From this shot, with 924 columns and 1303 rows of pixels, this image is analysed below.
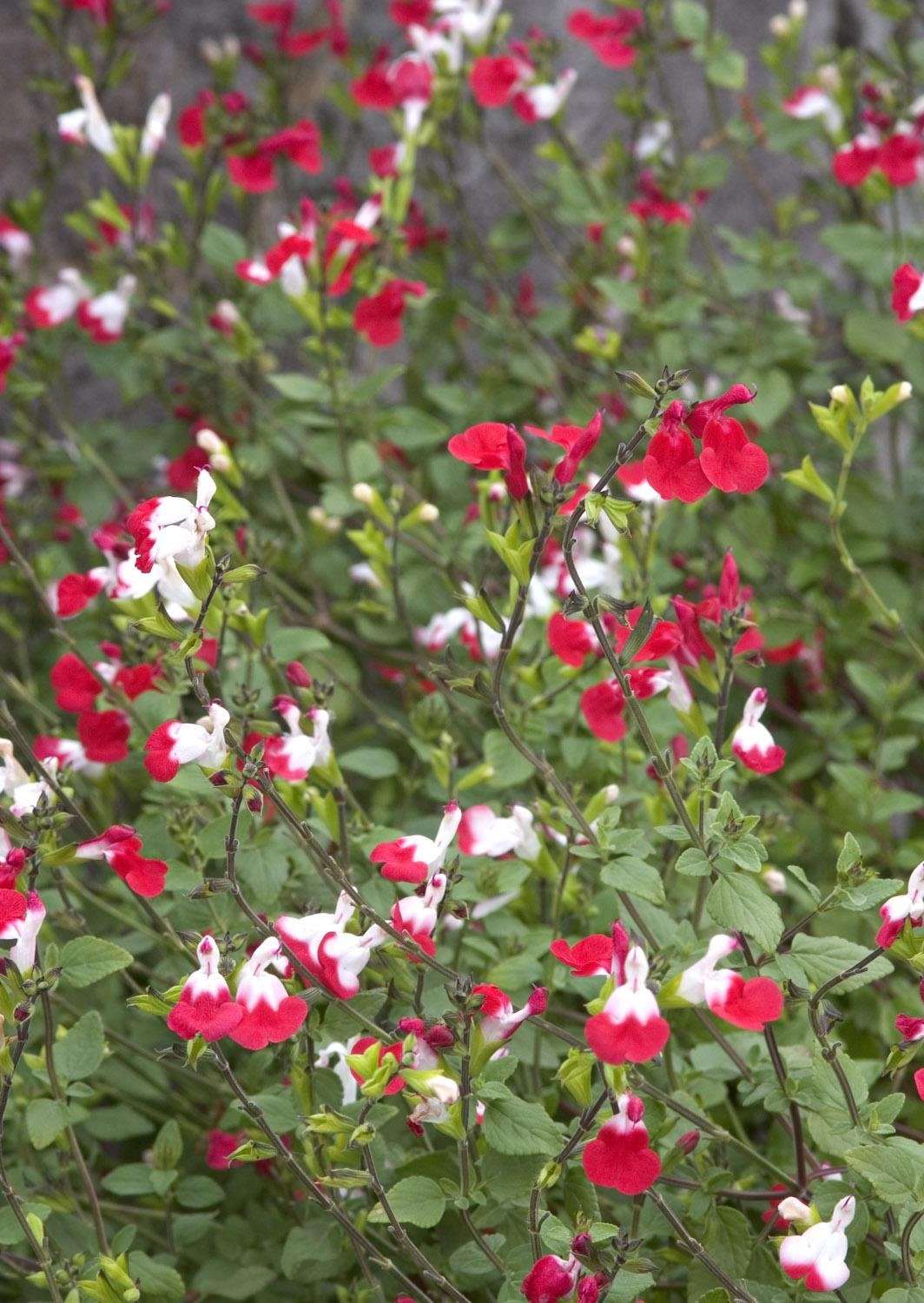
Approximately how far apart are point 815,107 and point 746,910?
1.58 m

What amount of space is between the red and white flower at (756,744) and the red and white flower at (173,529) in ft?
1.49

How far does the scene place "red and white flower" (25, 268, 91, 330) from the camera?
2090mm

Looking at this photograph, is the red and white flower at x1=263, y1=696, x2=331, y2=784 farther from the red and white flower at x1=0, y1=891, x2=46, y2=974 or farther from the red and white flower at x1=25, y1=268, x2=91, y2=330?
the red and white flower at x1=25, y1=268, x2=91, y2=330

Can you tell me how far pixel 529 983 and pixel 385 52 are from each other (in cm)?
160

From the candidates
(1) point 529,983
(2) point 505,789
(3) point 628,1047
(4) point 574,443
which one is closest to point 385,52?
(2) point 505,789

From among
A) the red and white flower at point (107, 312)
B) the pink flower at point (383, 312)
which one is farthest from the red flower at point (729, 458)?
the red and white flower at point (107, 312)

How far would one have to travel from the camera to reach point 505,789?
157 centimetres

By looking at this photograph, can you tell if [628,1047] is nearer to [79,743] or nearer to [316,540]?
[79,743]

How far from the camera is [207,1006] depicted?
98cm

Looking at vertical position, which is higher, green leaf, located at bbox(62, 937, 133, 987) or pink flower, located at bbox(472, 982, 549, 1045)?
green leaf, located at bbox(62, 937, 133, 987)

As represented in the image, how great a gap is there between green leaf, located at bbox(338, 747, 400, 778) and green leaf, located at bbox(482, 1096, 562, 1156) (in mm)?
491

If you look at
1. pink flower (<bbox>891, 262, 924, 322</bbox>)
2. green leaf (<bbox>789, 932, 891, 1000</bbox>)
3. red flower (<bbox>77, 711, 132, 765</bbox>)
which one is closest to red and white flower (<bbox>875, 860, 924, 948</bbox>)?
Answer: green leaf (<bbox>789, 932, 891, 1000</bbox>)

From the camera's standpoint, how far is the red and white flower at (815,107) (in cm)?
214

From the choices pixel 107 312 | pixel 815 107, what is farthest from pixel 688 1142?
pixel 815 107
